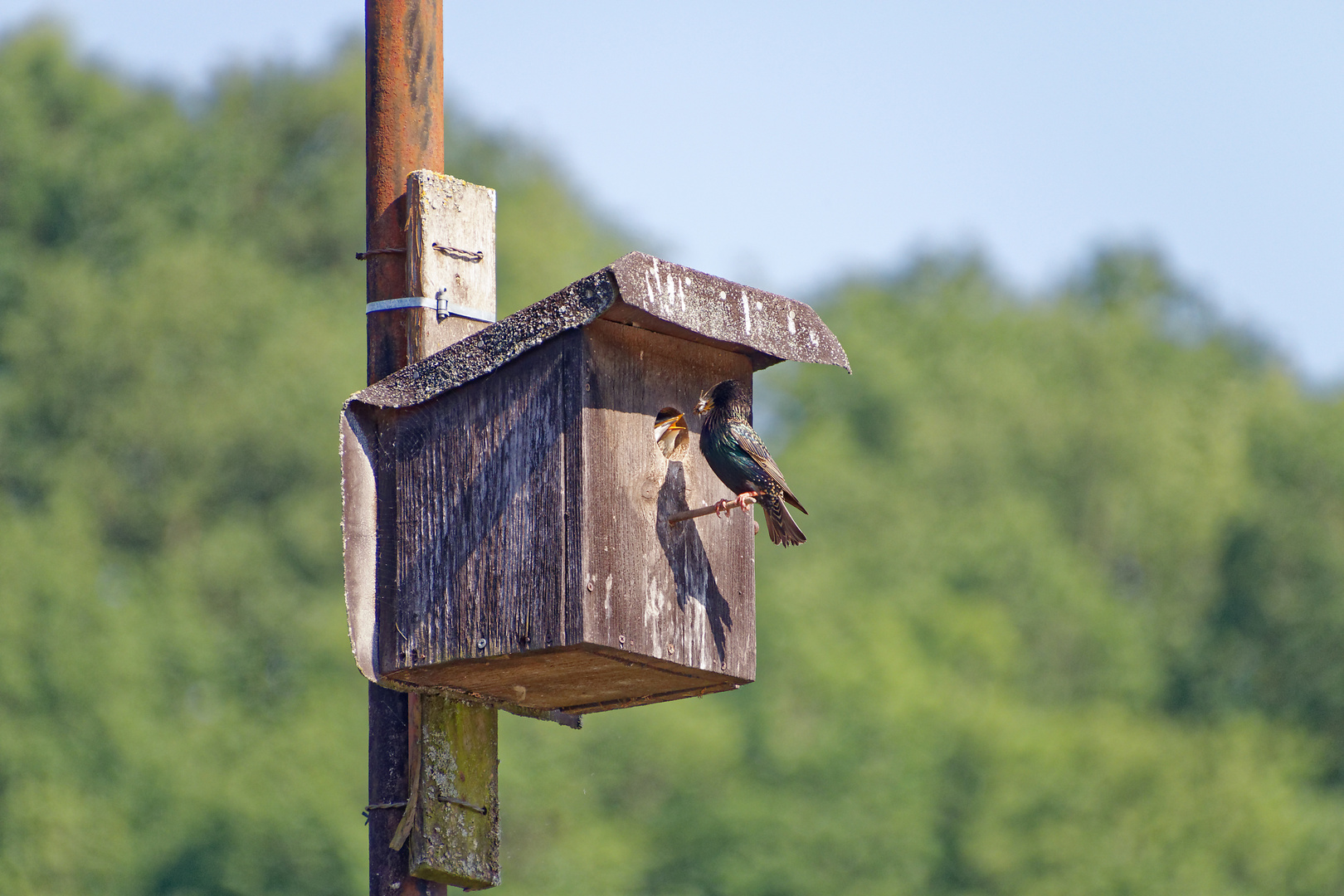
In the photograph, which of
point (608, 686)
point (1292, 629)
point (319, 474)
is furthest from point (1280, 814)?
point (608, 686)

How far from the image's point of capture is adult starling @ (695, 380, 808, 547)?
575 centimetres

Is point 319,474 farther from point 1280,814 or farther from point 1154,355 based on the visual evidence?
point 1154,355

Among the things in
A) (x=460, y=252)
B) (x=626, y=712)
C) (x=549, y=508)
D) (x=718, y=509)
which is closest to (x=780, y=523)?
(x=718, y=509)

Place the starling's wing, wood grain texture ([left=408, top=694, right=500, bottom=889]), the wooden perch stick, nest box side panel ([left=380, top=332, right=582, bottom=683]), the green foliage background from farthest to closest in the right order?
1. the green foliage background
2. the starling's wing
3. the wooden perch stick
4. nest box side panel ([left=380, top=332, right=582, bottom=683])
5. wood grain texture ([left=408, top=694, right=500, bottom=889])

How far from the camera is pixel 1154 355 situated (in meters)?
40.6

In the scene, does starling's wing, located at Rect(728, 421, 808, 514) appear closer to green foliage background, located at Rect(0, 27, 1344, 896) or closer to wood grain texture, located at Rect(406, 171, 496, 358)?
wood grain texture, located at Rect(406, 171, 496, 358)

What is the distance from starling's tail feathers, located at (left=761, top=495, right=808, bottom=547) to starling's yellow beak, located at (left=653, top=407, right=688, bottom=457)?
0.30m

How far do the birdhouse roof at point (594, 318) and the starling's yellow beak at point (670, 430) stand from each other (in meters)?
0.27

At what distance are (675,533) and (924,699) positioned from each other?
22.6 meters

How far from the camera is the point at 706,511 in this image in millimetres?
5504

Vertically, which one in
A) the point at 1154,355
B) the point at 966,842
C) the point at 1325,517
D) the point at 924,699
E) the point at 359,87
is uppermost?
the point at 359,87

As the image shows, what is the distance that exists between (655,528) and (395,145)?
48.1 inches

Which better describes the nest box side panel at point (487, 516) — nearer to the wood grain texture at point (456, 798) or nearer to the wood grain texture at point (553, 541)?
the wood grain texture at point (553, 541)

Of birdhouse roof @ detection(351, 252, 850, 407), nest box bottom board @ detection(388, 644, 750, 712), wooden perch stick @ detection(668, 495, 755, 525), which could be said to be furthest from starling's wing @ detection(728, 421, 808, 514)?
nest box bottom board @ detection(388, 644, 750, 712)
